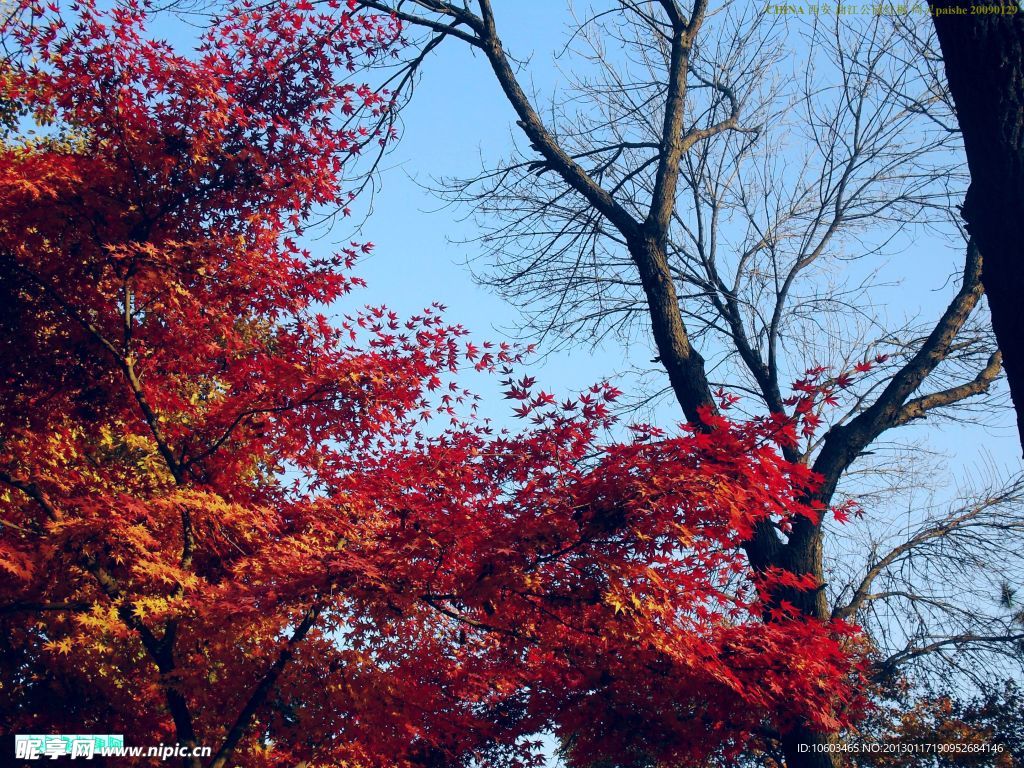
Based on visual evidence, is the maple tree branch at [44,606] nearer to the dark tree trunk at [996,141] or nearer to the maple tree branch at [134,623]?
the maple tree branch at [134,623]

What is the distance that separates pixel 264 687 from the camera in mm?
6570

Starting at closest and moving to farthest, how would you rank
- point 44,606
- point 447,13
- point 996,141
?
point 996,141 → point 44,606 → point 447,13

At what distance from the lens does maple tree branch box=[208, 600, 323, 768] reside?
6.50 meters

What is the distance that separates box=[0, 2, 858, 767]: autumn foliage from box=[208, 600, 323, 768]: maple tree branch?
3 centimetres

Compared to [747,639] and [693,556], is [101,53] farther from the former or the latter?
[747,639]

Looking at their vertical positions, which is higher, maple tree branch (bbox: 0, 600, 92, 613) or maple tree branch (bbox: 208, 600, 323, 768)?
maple tree branch (bbox: 0, 600, 92, 613)

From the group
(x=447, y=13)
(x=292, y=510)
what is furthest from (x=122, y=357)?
(x=447, y=13)

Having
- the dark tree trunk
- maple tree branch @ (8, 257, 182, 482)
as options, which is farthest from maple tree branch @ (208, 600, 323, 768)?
the dark tree trunk

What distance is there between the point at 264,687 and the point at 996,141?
618 cm

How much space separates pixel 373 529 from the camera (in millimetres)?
7227

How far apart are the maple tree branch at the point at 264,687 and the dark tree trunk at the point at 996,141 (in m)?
5.04

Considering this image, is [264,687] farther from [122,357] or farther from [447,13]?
[447,13]

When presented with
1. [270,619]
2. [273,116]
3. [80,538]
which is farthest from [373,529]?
[273,116]

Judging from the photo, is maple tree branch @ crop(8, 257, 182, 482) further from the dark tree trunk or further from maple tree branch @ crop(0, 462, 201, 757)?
the dark tree trunk
